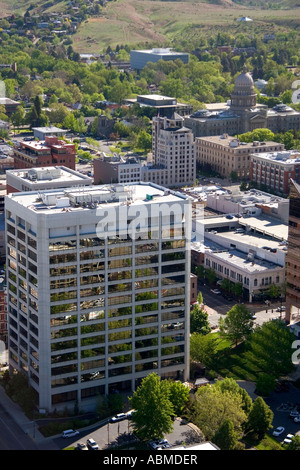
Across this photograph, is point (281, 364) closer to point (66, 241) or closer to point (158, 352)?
point (158, 352)

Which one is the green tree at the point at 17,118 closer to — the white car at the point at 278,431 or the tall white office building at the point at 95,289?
the tall white office building at the point at 95,289

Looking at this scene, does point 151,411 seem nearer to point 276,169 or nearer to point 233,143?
point 276,169

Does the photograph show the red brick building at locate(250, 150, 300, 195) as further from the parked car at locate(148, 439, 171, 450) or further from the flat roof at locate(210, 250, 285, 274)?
the parked car at locate(148, 439, 171, 450)
